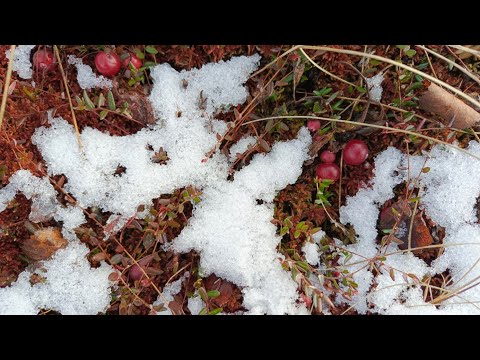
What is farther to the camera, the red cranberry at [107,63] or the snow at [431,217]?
the snow at [431,217]

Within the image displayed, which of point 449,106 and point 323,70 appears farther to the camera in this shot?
point 449,106

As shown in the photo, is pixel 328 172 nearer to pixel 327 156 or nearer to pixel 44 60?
pixel 327 156

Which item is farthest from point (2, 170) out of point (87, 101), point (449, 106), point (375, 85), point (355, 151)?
point (449, 106)

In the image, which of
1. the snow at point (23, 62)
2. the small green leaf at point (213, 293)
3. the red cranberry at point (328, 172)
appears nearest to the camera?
the small green leaf at point (213, 293)

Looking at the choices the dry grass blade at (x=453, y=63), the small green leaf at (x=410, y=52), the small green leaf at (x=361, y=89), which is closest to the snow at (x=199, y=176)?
the small green leaf at (x=361, y=89)

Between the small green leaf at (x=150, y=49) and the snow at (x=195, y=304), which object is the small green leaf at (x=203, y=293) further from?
the small green leaf at (x=150, y=49)
